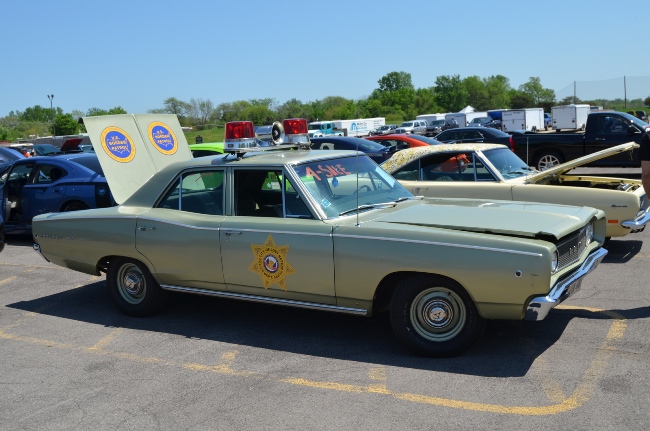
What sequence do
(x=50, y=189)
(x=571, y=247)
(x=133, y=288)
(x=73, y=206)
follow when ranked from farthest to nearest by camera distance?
(x=50, y=189), (x=73, y=206), (x=133, y=288), (x=571, y=247)

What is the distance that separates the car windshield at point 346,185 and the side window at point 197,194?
2.74ft

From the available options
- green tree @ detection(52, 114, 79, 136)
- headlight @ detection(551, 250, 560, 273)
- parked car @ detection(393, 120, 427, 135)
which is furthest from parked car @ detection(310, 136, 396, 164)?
green tree @ detection(52, 114, 79, 136)

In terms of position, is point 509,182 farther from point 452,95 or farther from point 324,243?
point 452,95

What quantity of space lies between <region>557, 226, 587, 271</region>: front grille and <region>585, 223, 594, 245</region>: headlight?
4 centimetres

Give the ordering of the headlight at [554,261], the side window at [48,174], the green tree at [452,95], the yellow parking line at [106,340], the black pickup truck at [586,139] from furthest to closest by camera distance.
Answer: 1. the green tree at [452,95]
2. the black pickup truck at [586,139]
3. the side window at [48,174]
4. the yellow parking line at [106,340]
5. the headlight at [554,261]

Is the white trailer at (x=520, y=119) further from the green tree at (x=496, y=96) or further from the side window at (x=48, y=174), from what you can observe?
the green tree at (x=496, y=96)

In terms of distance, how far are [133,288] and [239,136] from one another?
1813 millimetres

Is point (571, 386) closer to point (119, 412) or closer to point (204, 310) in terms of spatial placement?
point (119, 412)

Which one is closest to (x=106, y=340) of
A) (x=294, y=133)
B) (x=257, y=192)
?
(x=257, y=192)

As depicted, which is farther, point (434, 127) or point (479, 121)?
point (434, 127)

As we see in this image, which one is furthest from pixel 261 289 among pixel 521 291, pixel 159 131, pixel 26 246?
pixel 26 246

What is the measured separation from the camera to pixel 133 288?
707cm

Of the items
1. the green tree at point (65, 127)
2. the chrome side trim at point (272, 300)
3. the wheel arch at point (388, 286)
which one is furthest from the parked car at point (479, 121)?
the wheel arch at point (388, 286)

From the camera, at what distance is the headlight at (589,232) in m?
6.10
